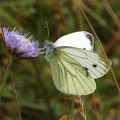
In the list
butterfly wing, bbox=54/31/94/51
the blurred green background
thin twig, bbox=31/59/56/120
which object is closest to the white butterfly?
butterfly wing, bbox=54/31/94/51

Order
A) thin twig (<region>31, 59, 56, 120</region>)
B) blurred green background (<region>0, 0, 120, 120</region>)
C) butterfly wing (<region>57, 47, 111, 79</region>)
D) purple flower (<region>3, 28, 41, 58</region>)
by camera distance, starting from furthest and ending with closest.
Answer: blurred green background (<region>0, 0, 120, 120</region>), thin twig (<region>31, 59, 56, 120</region>), butterfly wing (<region>57, 47, 111, 79</region>), purple flower (<region>3, 28, 41, 58</region>)

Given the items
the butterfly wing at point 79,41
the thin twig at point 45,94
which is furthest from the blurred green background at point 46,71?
the butterfly wing at point 79,41

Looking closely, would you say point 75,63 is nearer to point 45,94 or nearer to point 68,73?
point 68,73

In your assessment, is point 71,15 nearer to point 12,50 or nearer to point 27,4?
point 27,4

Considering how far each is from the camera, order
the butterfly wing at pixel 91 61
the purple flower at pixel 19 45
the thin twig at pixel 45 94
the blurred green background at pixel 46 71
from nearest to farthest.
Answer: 1. the purple flower at pixel 19 45
2. the butterfly wing at pixel 91 61
3. the thin twig at pixel 45 94
4. the blurred green background at pixel 46 71

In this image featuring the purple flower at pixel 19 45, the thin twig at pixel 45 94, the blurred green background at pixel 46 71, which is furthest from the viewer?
the blurred green background at pixel 46 71

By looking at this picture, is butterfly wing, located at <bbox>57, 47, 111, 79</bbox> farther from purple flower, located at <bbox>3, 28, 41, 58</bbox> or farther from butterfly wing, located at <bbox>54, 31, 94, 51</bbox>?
purple flower, located at <bbox>3, 28, 41, 58</bbox>

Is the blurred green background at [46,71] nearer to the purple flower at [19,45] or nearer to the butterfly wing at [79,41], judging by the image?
the butterfly wing at [79,41]
